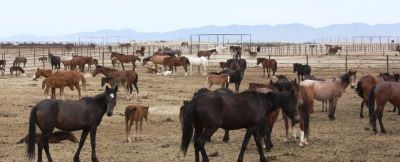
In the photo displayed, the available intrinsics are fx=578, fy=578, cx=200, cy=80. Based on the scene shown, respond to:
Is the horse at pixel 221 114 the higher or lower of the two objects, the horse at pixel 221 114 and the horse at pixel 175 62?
the lower

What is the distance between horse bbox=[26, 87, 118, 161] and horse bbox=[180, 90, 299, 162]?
6.35 feet

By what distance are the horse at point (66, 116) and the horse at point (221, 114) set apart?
6.35 ft

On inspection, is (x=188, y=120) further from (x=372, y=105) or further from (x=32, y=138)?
(x=372, y=105)

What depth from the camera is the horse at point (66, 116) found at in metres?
10.4

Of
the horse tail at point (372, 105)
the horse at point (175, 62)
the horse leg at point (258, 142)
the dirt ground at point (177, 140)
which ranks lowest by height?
the dirt ground at point (177, 140)

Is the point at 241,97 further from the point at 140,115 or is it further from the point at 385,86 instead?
the point at 385,86

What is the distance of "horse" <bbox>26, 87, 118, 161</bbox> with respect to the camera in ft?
34.1

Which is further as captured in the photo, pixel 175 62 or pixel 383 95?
pixel 175 62

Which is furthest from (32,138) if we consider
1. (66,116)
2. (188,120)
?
(188,120)

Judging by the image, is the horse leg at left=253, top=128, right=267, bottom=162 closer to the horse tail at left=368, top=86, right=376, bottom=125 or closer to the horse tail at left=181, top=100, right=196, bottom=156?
the horse tail at left=181, top=100, right=196, bottom=156

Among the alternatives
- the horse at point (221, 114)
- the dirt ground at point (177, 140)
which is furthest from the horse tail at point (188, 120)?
the dirt ground at point (177, 140)

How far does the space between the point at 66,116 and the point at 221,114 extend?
9.48 feet

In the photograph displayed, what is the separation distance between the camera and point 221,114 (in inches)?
393

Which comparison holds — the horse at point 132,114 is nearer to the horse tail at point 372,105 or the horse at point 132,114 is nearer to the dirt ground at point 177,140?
the dirt ground at point 177,140
